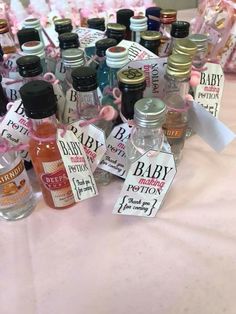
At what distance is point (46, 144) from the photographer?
43 cm

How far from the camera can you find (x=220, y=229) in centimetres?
45

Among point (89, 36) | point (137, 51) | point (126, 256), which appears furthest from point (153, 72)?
point (126, 256)

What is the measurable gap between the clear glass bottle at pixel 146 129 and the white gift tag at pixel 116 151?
0.01 meters

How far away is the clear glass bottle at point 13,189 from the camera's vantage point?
44 centimetres

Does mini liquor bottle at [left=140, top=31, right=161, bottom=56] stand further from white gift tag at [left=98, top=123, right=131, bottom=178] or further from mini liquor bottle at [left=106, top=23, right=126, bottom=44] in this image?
white gift tag at [left=98, top=123, right=131, bottom=178]

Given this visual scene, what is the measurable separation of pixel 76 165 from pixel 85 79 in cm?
11

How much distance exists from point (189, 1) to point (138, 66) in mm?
914

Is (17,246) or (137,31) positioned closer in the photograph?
(17,246)

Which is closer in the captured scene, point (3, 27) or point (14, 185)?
point (14, 185)

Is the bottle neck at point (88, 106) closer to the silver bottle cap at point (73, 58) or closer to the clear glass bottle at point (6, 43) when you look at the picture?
the silver bottle cap at point (73, 58)

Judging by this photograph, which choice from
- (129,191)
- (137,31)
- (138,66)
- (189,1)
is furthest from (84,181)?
(189,1)

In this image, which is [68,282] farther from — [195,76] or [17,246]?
[195,76]

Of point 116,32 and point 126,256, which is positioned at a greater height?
point 116,32

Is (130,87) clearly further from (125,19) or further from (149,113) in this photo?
(125,19)
